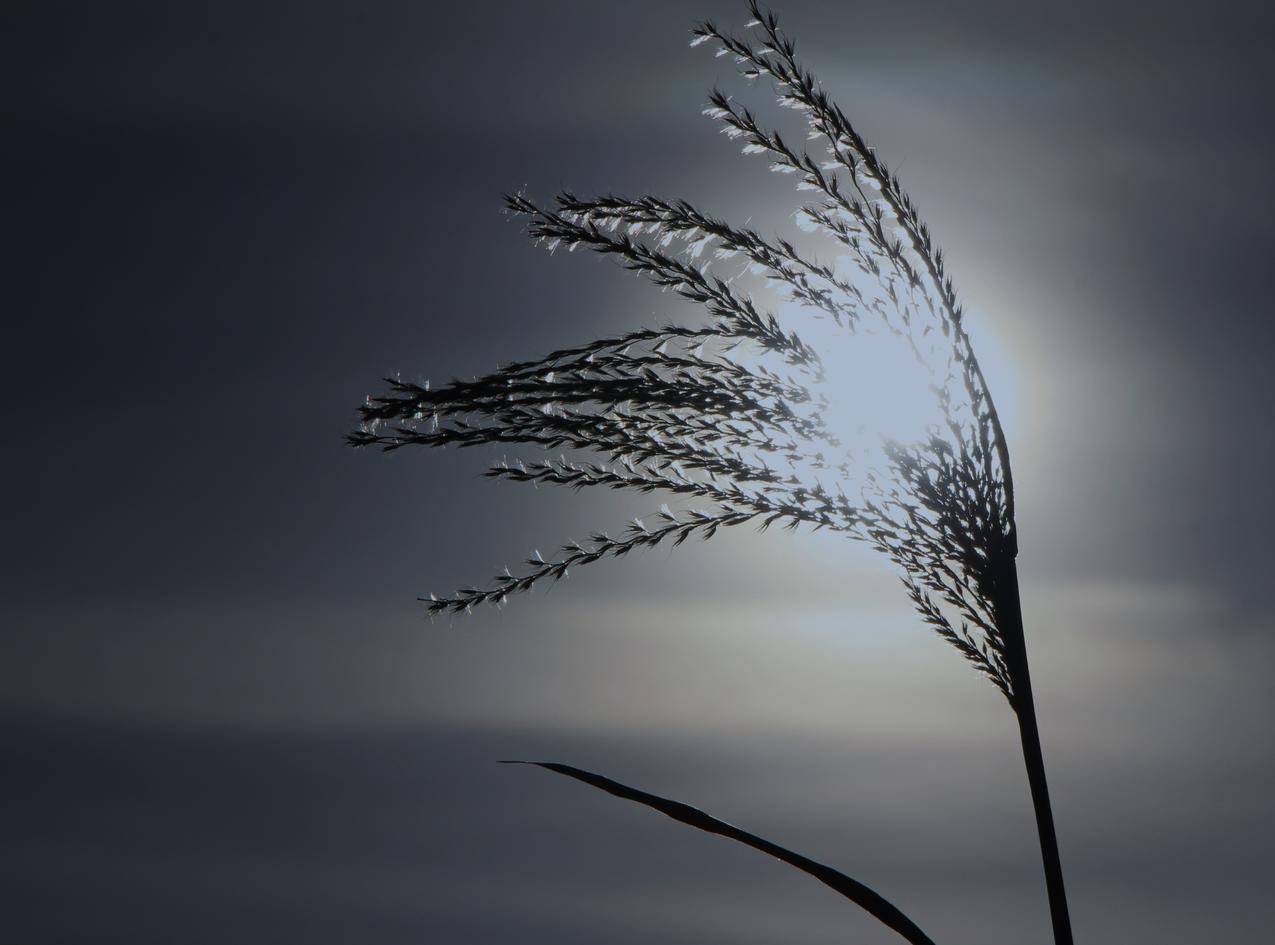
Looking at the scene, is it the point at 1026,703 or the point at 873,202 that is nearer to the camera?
the point at 1026,703

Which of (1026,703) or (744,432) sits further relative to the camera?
(744,432)

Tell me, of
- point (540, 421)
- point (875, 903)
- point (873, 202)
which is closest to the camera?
point (875, 903)

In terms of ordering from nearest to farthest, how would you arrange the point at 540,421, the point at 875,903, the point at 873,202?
the point at 875,903 < the point at 540,421 < the point at 873,202

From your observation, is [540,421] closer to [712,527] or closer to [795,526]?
[712,527]

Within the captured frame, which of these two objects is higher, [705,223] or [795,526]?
[705,223]

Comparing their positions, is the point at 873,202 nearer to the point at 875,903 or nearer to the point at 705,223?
the point at 705,223

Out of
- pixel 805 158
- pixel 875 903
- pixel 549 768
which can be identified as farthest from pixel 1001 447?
pixel 549 768

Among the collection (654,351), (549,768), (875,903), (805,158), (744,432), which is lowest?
(875,903)

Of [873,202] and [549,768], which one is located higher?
[873,202]

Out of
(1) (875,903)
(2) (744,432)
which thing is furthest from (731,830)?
(2) (744,432)
